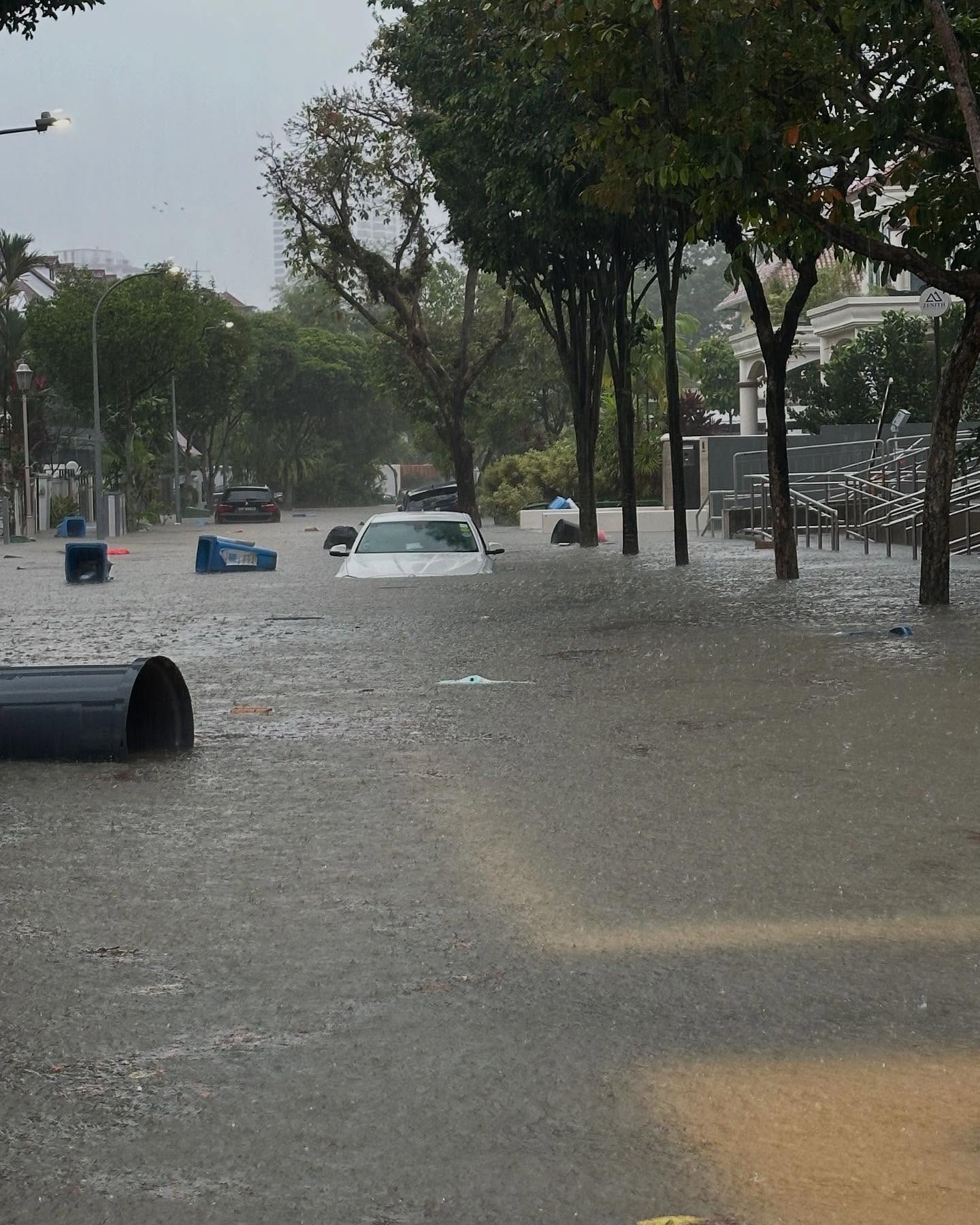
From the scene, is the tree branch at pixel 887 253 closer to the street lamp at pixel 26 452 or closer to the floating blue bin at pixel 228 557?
the floating blue bin at pixel 228 557

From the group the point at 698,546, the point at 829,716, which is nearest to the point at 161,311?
the point at 698,546

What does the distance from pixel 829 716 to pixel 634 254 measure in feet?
77.2

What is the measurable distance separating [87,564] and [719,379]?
209ft

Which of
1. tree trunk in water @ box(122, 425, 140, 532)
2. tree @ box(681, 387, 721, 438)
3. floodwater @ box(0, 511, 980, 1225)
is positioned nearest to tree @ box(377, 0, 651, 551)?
floodwater @ box(0, 511, 980, 1225)

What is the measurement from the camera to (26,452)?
60.3 m

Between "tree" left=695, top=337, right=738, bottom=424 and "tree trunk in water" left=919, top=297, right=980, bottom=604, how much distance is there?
6935cm

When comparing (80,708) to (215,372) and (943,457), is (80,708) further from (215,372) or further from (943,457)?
(215,372)

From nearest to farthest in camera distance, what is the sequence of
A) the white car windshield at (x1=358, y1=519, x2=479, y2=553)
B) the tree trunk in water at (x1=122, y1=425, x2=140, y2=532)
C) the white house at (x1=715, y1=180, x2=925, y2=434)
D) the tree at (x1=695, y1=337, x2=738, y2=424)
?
the white car windshield at (x1=358, y1=519, x2=479, y2=553) → the white house at (x1=715, y1=180, x2=925, y2=434) → the tree trunk in water at (x1=122, y1=425, x2=140, y2=532) → the tree at (x1=695, y1=337, x2=738, y2=424)

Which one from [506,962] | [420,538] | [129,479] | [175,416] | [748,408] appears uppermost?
[175,416]

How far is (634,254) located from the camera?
110ft

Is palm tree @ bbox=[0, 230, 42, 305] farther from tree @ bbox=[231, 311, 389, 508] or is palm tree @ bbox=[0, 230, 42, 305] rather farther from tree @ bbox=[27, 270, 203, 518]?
tree @ bbox=[231, 311, 389, 508]

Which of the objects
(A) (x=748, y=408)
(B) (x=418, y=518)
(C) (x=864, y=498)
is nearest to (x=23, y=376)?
(A) (x=748, y=408)

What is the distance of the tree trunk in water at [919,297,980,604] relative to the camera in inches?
701

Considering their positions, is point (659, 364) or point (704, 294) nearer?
point (659, 364)
